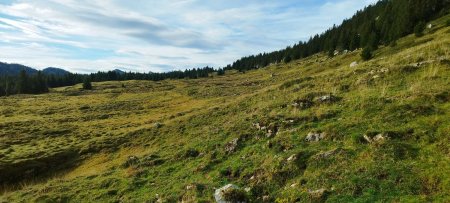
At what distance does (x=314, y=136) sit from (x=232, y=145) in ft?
19.1

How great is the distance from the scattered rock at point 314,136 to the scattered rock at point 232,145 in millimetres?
5053

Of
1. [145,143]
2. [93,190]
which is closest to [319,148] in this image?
[93,190]

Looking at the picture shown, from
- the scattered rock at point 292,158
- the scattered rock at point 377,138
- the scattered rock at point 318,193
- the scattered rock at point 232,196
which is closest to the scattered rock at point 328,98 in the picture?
the scattered rock at point 377,138

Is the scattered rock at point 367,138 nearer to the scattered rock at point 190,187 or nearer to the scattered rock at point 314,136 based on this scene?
the scattered rock at point 314,136

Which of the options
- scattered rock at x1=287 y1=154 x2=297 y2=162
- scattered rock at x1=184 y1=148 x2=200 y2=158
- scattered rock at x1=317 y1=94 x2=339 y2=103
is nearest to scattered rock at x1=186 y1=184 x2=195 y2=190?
scattered rock at x1=287 y1=154 x2=297 y2=162

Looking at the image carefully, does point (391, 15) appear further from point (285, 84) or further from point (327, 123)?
point (327, 123)

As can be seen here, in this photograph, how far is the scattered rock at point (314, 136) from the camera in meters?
18.3

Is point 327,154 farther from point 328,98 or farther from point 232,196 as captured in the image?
point 328,98

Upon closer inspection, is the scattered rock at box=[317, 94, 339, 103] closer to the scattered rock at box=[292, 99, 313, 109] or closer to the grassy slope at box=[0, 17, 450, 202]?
the grassy slope at box=[0, 17, 450, 202]

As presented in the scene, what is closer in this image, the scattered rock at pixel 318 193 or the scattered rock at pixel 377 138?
the scattered rock at pixel 318 193

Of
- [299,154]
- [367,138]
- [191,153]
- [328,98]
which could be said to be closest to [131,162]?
[191,153]

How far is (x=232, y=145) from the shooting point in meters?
22.5

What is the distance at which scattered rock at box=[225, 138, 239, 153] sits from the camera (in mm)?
22000

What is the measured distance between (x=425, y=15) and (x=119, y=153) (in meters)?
77.5
